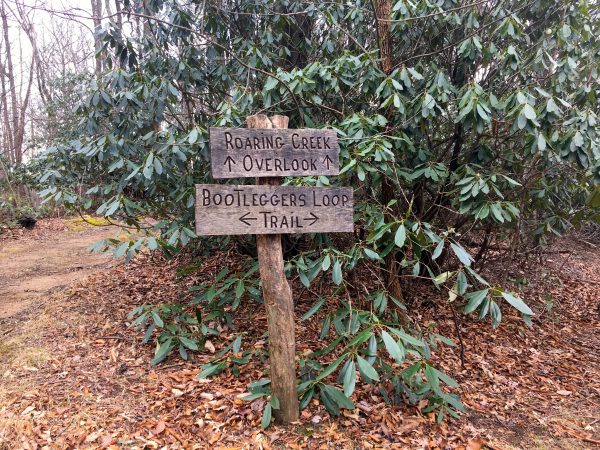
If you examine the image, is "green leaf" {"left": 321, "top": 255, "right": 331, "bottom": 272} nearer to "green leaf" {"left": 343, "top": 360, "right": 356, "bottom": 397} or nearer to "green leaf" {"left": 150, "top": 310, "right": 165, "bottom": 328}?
"green leaf" {"left": 343, "top": 360, "right": 356, "bottom": 397}

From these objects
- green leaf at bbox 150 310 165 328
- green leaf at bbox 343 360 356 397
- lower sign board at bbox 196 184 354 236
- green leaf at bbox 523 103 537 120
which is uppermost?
green leaf at bbox 523 103 537 120

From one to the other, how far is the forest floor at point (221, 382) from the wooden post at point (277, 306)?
11.5 inches

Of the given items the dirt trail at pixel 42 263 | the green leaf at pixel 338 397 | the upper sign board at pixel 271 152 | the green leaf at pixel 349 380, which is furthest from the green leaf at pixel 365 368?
Result: the dirt trail at pixel 42 263

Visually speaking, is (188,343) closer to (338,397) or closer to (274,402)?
(274,402)

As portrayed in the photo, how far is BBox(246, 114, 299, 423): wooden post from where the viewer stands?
2.26m

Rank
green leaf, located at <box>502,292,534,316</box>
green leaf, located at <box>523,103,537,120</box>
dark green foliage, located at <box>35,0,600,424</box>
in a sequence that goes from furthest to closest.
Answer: dark green foliage, located at <box>35,0,600,424</box> → green leaf, located at <box>523,103,537,120</box> → green leaf, located at <box>502,292,534,316</box>

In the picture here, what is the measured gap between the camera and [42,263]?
6.35 m

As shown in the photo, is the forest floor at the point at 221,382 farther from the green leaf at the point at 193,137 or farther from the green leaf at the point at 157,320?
the green leaf at the point at 193,137

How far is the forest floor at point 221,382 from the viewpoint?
8.00 feet

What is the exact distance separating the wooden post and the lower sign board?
10 centimetres

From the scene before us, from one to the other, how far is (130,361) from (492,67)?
4050mm

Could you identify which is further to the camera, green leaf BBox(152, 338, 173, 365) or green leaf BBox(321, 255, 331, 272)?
green leaf BBox(152, 338, 173, 365)

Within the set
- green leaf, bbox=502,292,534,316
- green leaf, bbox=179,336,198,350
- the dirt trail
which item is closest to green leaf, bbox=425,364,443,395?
green leaf, bbox=502,292,534,316

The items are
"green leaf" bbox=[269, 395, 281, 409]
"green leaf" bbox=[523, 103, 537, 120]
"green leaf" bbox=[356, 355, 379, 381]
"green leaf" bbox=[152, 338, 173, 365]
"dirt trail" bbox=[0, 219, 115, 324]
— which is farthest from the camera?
"dirt trail" bbox=[0, 219, 115, 324]
